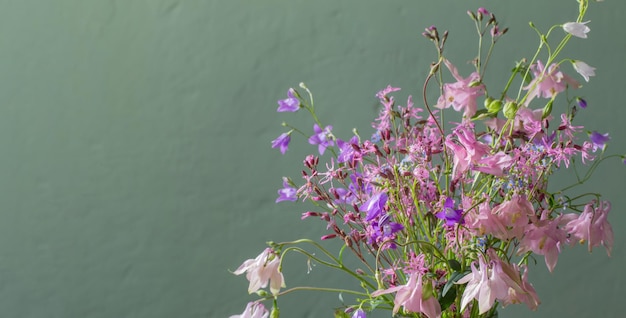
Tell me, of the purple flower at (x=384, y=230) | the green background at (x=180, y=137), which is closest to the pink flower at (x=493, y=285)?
the purple flower at (x=384, y=230)

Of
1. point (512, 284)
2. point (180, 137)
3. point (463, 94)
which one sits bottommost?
point (512, 284)

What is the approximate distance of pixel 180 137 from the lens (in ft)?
4.94

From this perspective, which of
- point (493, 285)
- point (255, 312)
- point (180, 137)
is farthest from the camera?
point (180, 137)

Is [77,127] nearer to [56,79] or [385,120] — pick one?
[56,79]

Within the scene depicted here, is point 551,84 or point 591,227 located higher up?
point 551,84

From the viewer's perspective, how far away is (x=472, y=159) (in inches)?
33.2

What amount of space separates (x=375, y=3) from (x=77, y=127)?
0.61 meters

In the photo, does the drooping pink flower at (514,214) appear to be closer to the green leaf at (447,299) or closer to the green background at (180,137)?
the green leaf at (447,299)

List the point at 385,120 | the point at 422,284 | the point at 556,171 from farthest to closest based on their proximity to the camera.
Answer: the point at 556,171 < the point at 385,120 < the point at 422,284

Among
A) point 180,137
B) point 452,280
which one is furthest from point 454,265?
point 180,137

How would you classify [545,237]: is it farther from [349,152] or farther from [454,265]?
[349,152]

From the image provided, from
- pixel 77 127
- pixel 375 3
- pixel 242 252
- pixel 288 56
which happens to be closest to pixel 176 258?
pixel 242 252

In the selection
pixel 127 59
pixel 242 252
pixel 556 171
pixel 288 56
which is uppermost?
pixel 127 59

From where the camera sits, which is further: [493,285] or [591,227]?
[591,227]
